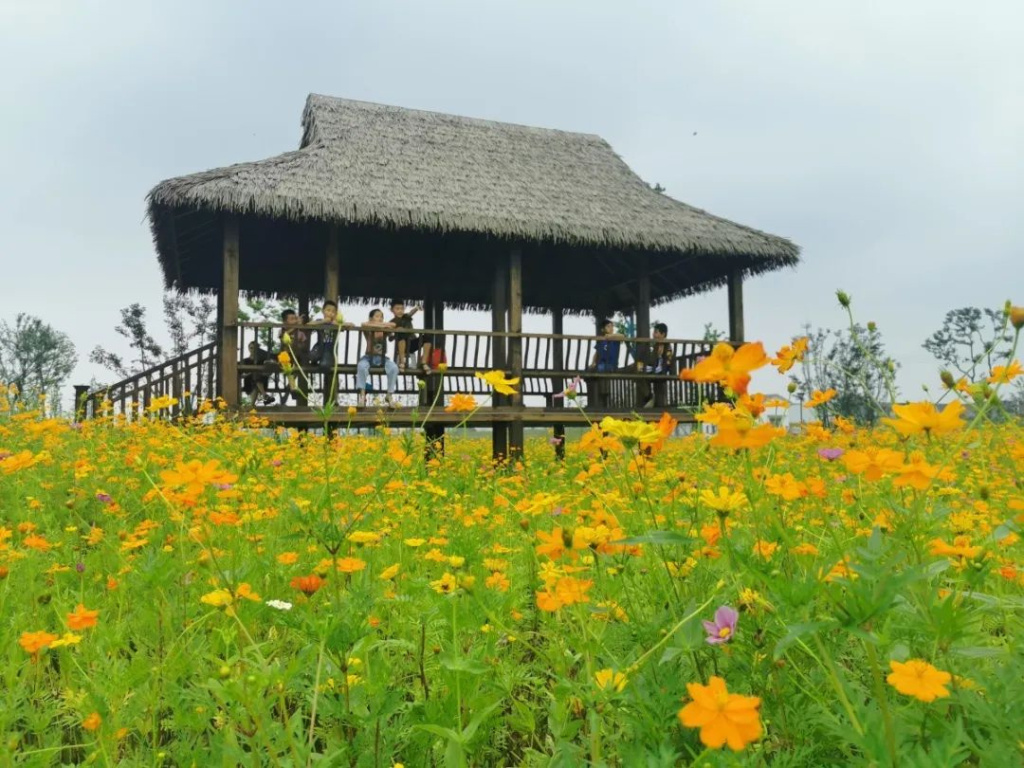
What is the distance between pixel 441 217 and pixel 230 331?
107 inches

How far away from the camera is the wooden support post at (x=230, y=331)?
749 centimetres

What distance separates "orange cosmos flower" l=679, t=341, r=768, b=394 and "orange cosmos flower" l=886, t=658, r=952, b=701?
445 mm

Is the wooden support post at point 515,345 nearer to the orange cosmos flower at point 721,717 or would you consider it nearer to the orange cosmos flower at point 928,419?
the orange cosmos flower at point 928,419

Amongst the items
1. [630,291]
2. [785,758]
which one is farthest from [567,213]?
[785,758]

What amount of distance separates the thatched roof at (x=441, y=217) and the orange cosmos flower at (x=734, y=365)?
7.51m

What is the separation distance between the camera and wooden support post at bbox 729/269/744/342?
33.7 ft

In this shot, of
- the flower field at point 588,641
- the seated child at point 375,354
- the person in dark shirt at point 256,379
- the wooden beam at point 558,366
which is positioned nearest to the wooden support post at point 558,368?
the wooden beam at point 558,366

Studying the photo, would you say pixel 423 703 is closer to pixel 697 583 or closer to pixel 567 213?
pixel 697 583

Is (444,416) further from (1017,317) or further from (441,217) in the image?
(1017,317)

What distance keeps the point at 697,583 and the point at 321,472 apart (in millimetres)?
2648

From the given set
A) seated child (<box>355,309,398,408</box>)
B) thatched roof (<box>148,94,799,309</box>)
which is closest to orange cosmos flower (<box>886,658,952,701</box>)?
seated child (<box>355,309,398,408</box>)

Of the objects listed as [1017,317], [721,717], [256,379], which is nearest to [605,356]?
[256,379]

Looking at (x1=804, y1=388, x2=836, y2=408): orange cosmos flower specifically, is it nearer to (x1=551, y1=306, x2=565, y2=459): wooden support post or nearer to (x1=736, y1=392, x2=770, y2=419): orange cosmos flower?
(x1=736, y1=392, x2=770, y2=419): orange cosmos flower

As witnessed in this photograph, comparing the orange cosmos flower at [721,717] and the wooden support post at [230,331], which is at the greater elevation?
the wooden support post at [230,331]
